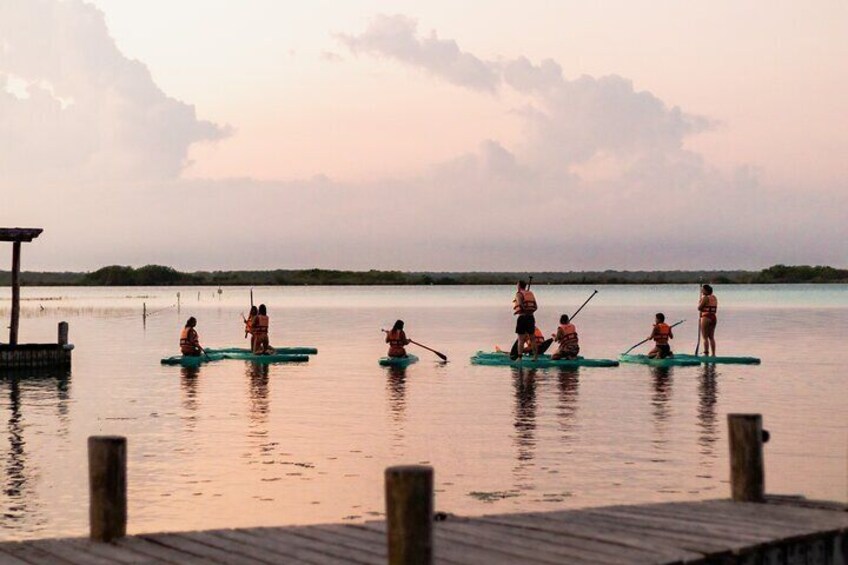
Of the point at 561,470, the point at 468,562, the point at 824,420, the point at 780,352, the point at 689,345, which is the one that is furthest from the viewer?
the point at 689,345

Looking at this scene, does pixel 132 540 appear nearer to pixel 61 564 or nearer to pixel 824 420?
pixel 61 564

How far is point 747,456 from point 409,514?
4.38 metres

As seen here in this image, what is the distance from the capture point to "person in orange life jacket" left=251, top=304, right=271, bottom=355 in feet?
123

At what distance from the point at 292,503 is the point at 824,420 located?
12628 mm

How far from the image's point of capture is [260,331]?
3831 cm

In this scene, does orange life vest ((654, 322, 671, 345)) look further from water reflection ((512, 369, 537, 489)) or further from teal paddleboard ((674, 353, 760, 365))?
water reflection ((512, 369, 537, 489))

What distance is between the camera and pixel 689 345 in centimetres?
5156

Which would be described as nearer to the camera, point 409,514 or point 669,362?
point 409,514

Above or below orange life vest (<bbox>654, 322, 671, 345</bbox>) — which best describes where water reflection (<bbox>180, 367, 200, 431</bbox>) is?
below

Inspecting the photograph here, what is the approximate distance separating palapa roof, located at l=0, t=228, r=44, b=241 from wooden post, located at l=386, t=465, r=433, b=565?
29391 mm

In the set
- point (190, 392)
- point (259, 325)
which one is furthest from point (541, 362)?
point (190, 392)

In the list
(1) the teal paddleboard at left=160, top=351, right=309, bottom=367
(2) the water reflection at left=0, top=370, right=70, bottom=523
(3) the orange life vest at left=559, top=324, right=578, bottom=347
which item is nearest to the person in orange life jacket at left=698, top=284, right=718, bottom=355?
(3) the orange life vest at left=559, top=324, right=578, bottom=347

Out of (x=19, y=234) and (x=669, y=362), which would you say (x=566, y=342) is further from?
(x=19, y=234)

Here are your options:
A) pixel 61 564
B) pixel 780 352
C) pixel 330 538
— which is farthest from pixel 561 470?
pixel 780 352
